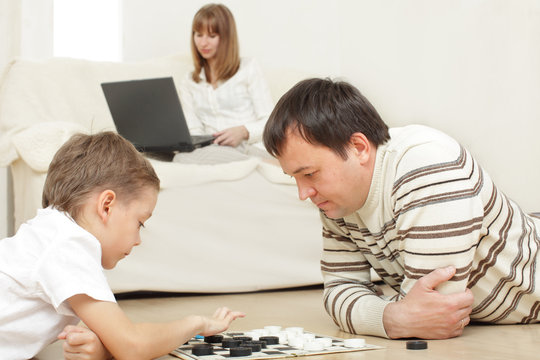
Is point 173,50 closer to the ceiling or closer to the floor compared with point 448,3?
closer to the floor

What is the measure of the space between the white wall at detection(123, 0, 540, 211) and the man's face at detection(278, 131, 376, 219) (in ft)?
3.83

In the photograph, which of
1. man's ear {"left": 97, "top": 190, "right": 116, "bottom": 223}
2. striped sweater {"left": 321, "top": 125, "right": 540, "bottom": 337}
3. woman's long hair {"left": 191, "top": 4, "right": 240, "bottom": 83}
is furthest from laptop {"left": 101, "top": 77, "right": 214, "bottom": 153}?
man's ear {"left": 97, "top": 190, "right": 116, "bottom": 223}

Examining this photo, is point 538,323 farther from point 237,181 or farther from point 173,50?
point 173,50

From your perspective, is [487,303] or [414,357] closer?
[414,357]

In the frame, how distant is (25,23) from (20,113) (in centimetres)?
80

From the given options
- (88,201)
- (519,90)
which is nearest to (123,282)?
(88,201)

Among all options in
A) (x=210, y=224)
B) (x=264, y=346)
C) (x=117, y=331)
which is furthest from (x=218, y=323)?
(x=210, y=224)

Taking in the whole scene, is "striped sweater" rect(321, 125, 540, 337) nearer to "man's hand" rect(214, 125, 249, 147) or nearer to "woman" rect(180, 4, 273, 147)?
"man's hand" rect(214, 125, 249, 147)

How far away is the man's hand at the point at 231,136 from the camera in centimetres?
272

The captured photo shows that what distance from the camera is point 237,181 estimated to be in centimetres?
238

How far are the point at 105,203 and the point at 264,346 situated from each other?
37cm

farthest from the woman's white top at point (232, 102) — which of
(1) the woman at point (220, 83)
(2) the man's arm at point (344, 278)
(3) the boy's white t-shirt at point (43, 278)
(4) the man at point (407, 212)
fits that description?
(3) the boy's white t-shirt at point (43, 278)

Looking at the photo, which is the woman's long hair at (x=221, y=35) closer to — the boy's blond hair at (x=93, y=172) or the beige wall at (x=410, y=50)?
the beige wall at (x=410, y=50)

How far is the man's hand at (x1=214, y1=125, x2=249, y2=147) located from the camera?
2723mm
